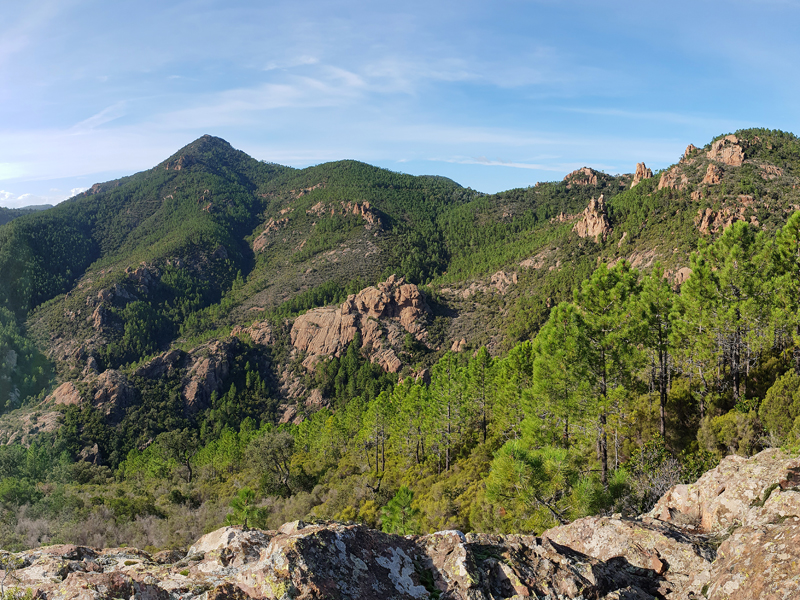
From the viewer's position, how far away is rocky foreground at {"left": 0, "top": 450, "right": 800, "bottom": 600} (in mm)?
5141

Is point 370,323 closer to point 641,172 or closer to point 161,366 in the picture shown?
point 161,366

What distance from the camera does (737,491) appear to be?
8891mm

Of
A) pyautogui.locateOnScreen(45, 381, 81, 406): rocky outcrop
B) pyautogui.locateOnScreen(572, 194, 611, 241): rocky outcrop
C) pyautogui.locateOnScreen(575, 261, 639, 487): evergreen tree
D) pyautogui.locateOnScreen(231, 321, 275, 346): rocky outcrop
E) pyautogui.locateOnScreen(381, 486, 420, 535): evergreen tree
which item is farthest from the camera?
pyautogui.locateOnScreen(231, 321, 275, 346): rocky outcrop

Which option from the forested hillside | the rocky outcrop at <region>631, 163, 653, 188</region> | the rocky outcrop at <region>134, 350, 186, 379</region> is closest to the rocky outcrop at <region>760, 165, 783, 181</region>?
Answer: the forested hillside

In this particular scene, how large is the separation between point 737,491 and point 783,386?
1336 cm

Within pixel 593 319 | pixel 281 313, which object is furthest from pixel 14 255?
pixel 593 319

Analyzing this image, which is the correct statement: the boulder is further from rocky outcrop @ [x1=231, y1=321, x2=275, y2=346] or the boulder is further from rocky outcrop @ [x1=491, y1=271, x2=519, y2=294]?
rocky outcrop @ [x1=231, y1=321, x2=275, y2=346]

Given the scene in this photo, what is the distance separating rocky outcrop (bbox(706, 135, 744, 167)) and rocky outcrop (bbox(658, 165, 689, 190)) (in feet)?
26.7

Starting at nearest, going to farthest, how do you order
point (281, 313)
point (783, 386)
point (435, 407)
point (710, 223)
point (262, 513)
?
point (783, 386) → point (262, 513) → point (435, 407) → point (710, 223) → point (281, 313)

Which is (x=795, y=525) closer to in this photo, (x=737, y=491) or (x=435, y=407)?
(x=737, y=491)

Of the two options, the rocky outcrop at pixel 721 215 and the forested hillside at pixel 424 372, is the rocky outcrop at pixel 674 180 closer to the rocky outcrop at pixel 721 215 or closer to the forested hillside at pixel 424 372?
the forested hillside at pixel 424 372

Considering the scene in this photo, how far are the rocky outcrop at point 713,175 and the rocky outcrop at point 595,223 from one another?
25300 mm

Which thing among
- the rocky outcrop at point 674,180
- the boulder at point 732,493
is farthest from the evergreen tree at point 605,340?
the rocky outcrop at point 674,180

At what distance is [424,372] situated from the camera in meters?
109
